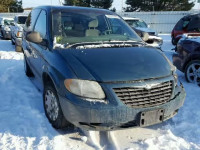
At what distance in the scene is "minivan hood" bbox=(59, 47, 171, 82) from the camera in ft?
9.72

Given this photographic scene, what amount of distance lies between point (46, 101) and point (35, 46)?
1273 mm

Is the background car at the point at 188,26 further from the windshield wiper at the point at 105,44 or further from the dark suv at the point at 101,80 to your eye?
the dark suv at the point at 101,80

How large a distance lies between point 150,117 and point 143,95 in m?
0.28

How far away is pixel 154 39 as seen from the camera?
35.4ft

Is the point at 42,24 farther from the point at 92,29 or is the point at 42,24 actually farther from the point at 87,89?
the point at 87,89

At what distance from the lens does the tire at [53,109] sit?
10.6ft

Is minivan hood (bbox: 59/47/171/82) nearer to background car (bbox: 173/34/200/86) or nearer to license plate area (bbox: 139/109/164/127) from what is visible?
license plate area (bbox: 139/109/164/127)

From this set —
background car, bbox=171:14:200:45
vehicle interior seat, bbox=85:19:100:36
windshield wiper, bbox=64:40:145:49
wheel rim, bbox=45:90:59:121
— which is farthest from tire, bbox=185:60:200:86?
background car, bbox=171:14:200:45

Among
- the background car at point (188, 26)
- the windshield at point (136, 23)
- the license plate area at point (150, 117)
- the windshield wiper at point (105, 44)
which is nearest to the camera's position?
the license plate area at point (150, 117)

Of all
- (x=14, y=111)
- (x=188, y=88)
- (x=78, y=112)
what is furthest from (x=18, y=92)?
(x=188, y=88)

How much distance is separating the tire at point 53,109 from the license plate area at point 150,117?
3.27ft

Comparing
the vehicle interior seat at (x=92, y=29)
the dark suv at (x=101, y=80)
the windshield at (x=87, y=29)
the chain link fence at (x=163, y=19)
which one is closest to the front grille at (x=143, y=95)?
the dark suv at (x=101, y=80)

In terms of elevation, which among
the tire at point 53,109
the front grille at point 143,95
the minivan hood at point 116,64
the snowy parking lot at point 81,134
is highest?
the minivan hood at point 116,64

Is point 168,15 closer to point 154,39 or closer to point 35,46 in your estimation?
point 154,39
